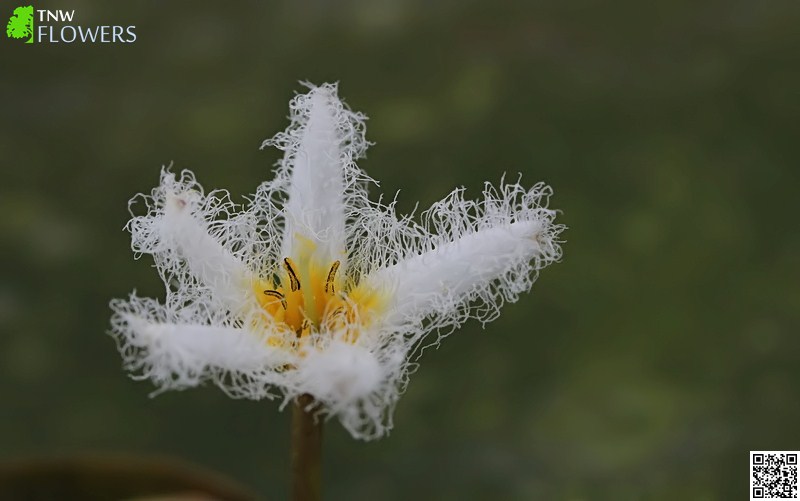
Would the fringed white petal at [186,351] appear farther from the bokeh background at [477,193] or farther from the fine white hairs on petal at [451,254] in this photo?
the bokeh background at [477,193]

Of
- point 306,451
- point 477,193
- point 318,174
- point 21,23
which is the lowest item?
point 306,451

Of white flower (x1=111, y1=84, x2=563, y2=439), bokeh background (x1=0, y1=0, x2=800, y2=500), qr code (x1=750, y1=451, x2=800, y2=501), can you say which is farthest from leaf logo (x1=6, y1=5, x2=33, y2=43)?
qr code (x1=750, y1=451, x2=800, y2=501)

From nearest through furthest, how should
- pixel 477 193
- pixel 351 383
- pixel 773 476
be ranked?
pixel 351 383 < pixel 773 476 < pixel 477 193

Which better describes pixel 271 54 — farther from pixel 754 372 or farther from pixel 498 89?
pixel 754 372

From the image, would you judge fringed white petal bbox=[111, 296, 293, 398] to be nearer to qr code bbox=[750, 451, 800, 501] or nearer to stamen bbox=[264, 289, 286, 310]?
stamen bbox=[264, 289, 286, 310]

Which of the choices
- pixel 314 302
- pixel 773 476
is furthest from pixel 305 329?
pixel 773 476

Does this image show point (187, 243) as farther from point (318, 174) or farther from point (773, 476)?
point (773, 476)

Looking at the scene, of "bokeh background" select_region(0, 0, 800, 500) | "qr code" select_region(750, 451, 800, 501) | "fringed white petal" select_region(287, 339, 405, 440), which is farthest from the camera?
"bokeh background" select_region(0, 0, 800, 500)

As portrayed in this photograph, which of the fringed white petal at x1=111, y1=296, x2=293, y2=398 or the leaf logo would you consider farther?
the leaf logo
